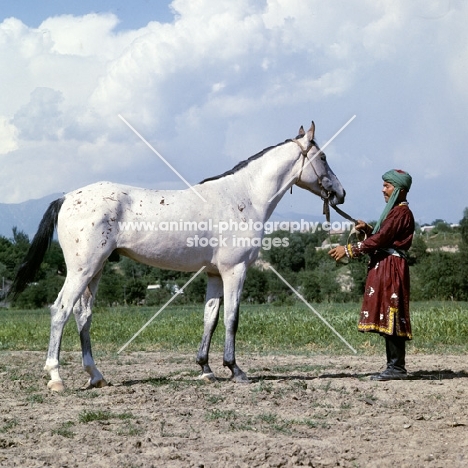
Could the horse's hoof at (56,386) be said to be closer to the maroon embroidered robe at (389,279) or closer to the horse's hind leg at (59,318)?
the horse's hind leg at (59,318)

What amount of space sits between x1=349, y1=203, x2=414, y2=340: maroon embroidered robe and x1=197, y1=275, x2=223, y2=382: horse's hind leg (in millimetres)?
1554

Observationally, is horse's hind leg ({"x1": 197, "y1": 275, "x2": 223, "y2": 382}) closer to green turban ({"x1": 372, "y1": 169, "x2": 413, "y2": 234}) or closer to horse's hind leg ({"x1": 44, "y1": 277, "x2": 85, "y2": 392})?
horse's hind leg ({"x1": 44, "y1": 277, "x2": 85, "y2": 392})

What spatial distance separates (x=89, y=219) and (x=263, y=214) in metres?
2.00

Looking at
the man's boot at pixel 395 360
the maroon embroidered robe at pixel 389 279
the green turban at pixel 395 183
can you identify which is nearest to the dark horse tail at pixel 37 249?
Result: the maroon embroidered robe at pixel 389 279

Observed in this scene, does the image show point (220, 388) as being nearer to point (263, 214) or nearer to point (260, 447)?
point (263, 214)

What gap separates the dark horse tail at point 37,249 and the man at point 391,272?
2.93 metres

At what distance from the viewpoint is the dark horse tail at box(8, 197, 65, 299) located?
772 centimetres

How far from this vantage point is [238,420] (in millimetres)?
5980

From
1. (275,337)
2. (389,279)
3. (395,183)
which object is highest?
(395,183)

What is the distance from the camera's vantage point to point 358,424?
5.89 m

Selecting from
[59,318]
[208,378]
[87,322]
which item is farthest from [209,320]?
[59,318]

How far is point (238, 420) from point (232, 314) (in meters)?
2.16

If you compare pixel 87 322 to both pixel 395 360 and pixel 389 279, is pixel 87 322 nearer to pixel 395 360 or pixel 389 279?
pixel 389 279

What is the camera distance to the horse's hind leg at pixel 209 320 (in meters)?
8.21
